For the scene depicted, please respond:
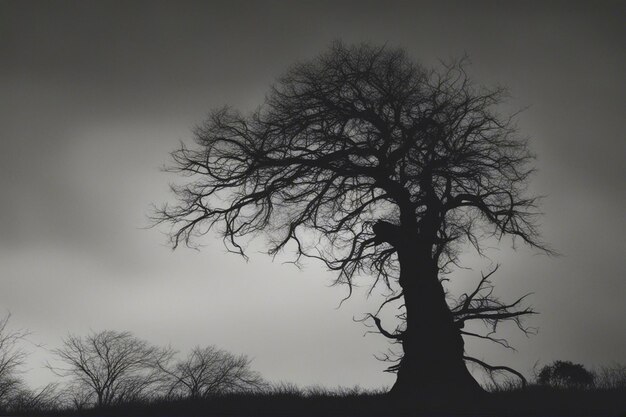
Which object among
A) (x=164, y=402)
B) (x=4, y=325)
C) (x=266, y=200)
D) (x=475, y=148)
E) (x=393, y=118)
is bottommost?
(x=164, y=402)

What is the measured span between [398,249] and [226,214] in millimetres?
4283

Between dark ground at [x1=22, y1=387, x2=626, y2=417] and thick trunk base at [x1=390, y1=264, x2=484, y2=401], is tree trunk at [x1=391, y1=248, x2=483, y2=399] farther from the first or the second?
dark ground at [x1=22, y1=387, x2=626, y2=417]

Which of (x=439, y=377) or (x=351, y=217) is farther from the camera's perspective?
(x=351, y=217)

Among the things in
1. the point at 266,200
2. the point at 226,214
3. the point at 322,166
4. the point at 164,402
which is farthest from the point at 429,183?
the point at 164,402

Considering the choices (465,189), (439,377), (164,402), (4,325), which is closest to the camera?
(164,402)

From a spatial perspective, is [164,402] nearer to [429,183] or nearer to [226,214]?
[226,214]

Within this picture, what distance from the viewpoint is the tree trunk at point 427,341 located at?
9.60 m

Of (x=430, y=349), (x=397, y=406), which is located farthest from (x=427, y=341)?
(x=397, y=406)

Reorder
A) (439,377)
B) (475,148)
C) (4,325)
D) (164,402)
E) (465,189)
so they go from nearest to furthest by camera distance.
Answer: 1. (164,402)
2. (439,377)
3. (475,148)
4. (465,189)
5. (4,325)

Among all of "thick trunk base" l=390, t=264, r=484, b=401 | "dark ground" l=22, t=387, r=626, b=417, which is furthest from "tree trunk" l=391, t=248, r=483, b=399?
"dark ground" l=22, t=387, r=626, b=417

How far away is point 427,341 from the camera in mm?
10086

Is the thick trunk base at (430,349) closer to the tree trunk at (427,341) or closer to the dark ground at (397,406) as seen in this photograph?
the tree trunk at (427,341)

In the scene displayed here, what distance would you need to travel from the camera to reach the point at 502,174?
11.0 meters

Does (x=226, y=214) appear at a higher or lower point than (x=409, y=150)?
lower
